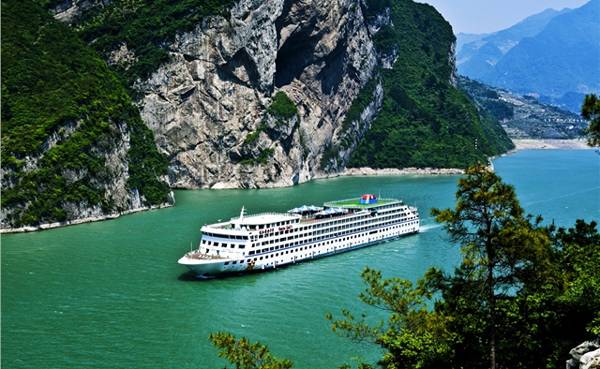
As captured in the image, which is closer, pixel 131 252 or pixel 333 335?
pixel 333 335

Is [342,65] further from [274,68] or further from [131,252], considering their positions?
[131,252]

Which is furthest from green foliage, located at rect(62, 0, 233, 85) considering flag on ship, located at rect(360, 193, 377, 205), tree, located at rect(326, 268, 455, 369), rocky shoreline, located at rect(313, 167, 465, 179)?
tree, located at rect(326, 268, 455, 369)

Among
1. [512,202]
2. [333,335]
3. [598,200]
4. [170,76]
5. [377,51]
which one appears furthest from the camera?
[377,51]

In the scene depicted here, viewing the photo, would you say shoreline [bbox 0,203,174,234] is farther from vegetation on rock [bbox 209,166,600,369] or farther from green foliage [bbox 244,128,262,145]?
vegetation on rock [bbox 209,166,600,369]

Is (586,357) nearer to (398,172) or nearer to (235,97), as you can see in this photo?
(235,97)

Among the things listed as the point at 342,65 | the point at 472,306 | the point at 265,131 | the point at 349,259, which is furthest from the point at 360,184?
the point at 472,306

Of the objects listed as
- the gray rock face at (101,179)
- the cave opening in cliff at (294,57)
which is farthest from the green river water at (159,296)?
the cave opening in cliff at (294,57)

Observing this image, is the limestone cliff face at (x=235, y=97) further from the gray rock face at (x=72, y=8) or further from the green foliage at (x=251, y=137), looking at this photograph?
the gray rock face at (x=72, y=8)

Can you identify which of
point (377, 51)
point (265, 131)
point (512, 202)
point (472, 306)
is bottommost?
point (472, 306)
